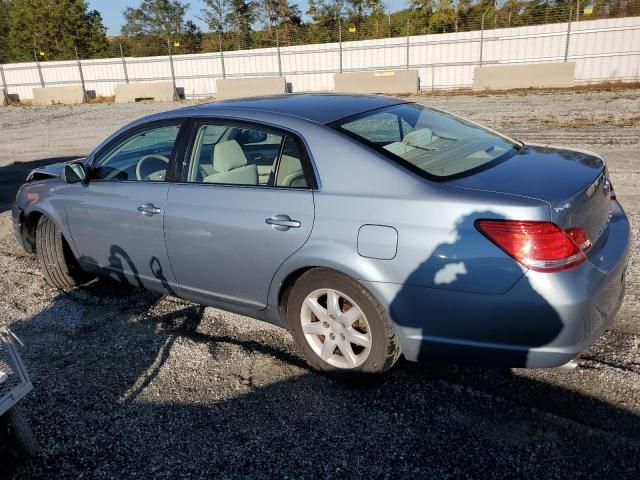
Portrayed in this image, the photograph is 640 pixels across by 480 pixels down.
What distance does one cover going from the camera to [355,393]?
3.10 m

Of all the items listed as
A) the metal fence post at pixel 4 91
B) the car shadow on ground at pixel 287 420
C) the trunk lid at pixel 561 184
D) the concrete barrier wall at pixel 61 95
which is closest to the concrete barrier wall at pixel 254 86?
the concrete barrier wall at pixel 61 95

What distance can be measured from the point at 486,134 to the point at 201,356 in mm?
2451

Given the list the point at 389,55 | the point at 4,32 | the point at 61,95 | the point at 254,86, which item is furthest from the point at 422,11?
the point at 4,32

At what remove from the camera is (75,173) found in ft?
13.8

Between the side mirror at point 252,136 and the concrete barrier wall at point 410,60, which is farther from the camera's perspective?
the concrete barrier wall at point 410,60

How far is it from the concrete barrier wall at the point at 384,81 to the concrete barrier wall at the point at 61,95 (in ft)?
49.2

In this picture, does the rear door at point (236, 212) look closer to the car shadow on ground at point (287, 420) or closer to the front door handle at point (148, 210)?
the front door handle at point (148, 210)

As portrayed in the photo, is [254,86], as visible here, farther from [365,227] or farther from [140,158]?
[365,227]

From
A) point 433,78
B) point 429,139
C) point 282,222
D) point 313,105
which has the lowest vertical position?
point 433,78

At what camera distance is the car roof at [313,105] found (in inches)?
131

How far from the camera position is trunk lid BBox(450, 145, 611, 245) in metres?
2.55

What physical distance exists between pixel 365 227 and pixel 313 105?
3.75 ft

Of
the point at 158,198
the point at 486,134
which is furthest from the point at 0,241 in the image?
the point at 486,134

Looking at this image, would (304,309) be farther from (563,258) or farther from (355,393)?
(563,258)
